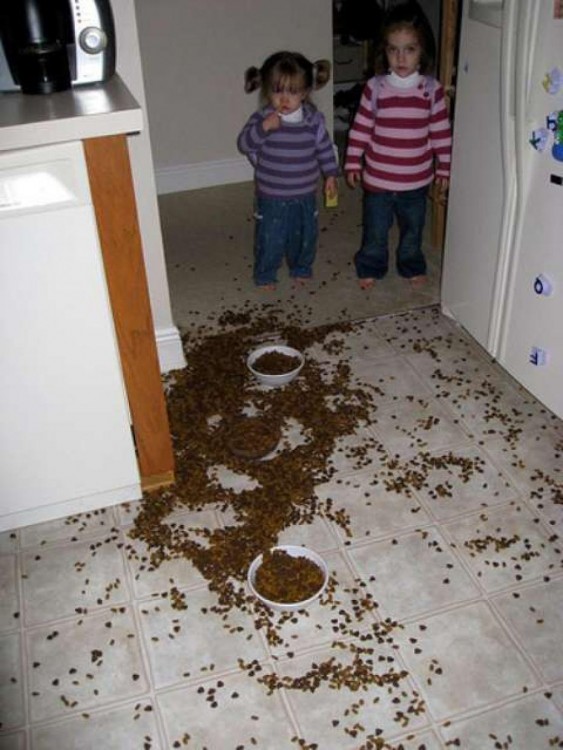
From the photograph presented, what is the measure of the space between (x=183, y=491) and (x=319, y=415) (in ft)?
1.89

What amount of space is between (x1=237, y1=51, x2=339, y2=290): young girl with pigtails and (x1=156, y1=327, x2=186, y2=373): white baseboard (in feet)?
2.49

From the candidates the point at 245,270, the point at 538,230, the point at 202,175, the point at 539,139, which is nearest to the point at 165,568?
the point at 538,230

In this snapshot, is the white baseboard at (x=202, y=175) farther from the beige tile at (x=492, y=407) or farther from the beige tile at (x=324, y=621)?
the beige tile at (x=324, y=621)

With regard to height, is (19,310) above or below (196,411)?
above

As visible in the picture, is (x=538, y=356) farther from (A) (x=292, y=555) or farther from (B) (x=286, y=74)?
(B) (x=286, y=74)

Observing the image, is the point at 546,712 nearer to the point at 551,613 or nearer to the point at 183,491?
the point at 551,613

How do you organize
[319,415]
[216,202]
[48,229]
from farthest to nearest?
[216,202] < [319,415] < [48,229]

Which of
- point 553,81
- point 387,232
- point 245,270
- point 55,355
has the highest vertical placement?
point 553,81

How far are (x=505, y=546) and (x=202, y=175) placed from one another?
10.2 ft

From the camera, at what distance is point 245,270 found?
12.3 ft

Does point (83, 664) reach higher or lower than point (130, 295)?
lower

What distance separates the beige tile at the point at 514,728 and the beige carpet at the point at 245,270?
1.85m

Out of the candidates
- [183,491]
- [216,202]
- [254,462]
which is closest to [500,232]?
[254,462]

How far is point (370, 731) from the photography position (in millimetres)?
1759
